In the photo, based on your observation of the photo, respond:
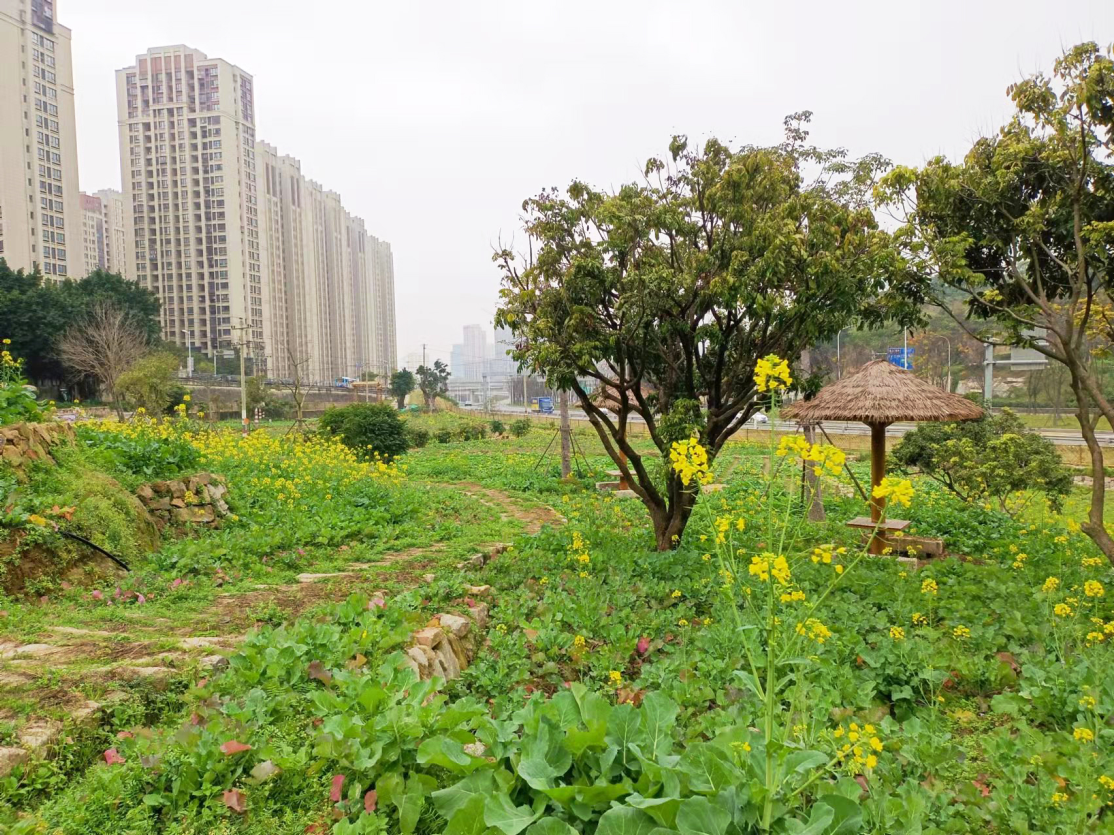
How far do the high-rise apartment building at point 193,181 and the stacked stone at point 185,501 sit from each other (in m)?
48.3

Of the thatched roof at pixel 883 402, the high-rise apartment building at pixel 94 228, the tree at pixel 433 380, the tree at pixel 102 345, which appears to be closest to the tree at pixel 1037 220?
the thatched roof at pixel 883 402

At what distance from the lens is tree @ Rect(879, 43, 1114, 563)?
4.63 metres

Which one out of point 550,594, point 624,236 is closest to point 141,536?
point 550,594

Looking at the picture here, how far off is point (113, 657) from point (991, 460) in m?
9.65

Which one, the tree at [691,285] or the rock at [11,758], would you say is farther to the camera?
the tree at [691,285]

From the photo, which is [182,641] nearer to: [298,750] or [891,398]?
[298,750]

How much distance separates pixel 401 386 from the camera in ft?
152

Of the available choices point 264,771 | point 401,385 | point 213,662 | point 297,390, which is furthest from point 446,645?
point 401,385

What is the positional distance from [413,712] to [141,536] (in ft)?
14.2

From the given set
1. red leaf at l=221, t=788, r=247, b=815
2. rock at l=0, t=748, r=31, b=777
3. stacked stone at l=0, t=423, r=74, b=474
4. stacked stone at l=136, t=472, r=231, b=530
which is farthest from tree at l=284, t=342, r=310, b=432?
red leaf at l=221, t=788, r=247, b=815

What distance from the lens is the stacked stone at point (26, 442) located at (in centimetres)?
506

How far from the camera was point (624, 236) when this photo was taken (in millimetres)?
5398

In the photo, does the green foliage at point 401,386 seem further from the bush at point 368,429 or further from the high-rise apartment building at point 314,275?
the bush at point 368,429

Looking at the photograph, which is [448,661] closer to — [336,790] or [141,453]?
[336,790]
